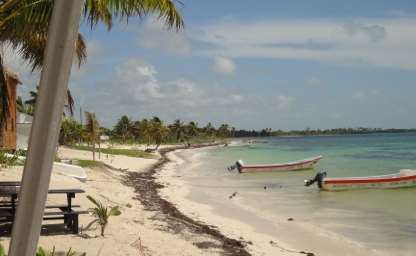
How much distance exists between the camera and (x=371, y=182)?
76.6 feet

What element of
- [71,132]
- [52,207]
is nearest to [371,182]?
[52,207]

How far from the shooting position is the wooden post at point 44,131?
230 cm

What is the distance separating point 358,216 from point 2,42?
39.5 ft

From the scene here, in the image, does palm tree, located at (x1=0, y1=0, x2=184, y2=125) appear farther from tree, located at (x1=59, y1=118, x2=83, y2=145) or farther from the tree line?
tree, located at (x1=59, y1=118, x2=83, y2=145)

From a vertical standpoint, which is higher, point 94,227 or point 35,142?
point 35,142

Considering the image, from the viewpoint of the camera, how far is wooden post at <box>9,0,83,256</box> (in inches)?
90.5

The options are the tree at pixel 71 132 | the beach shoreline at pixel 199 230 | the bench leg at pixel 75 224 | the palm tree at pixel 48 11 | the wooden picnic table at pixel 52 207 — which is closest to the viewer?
the palm tree at pixel 48 11

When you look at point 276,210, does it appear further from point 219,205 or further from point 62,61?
point 62,61

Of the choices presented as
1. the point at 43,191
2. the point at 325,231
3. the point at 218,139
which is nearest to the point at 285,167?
the point at 325,231

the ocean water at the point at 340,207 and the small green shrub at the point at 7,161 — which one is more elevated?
the small green shrub at the point at 7,161

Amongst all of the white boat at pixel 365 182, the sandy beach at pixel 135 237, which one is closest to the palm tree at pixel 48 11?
the sandy beach at pixel 135 237

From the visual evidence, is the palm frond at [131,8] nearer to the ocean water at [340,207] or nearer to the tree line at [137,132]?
the ocean water at [340,207]

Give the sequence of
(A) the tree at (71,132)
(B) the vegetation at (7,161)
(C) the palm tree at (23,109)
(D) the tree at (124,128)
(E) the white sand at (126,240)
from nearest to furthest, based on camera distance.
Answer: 1. (E) the white sand at (126,240)
2. (B) the vegetation at (7,161)
3. (C) the palm tree at (23,109)
4. (A) the tree at (71,132)
5. (D) the tree at (124,128)

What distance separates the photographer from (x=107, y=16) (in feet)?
21.1
